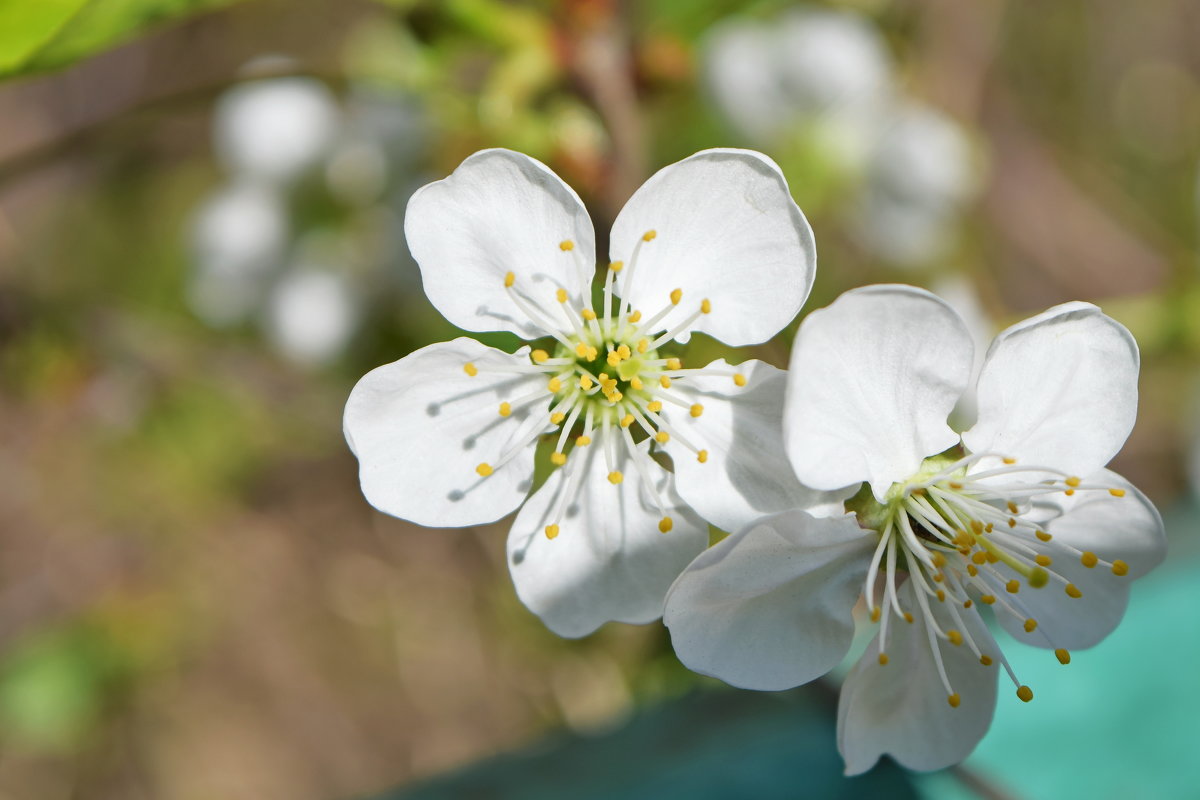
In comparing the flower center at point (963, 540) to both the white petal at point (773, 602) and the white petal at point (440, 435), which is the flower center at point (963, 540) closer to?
the white petal at point (773, 602)

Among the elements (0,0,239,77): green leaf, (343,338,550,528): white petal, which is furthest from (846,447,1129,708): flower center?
(0,0,239,77): green leaf

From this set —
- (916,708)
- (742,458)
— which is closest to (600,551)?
(742,458)

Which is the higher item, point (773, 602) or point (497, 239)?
point (497, 239)

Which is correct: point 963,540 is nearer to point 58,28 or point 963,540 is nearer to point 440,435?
point 440,435

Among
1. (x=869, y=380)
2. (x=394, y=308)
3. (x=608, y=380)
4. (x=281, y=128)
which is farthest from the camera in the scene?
(x=394, y=308)

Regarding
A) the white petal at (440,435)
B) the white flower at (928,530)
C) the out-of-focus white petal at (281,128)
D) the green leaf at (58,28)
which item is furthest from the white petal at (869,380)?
the out-of-focus white petal at (281,128)

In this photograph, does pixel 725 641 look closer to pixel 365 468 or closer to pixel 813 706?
pixel 365 468
